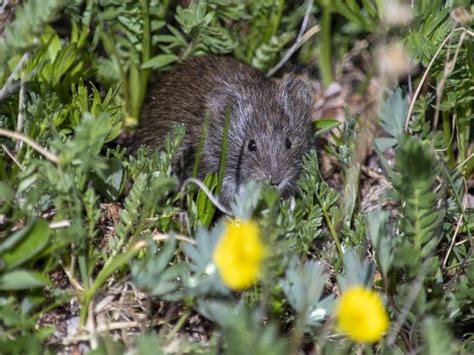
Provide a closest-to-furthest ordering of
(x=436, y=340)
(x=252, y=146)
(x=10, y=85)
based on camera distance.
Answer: (x=436, y=340) → (x=10, y=85) → (x=252, y=146)

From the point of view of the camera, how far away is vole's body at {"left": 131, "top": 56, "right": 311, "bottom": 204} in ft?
18.3

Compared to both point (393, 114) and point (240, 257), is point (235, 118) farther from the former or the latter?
point (240, 257)

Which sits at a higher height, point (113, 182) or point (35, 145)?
point (35, 145)

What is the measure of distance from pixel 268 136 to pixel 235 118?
0.83ft

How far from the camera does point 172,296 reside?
3.63 m

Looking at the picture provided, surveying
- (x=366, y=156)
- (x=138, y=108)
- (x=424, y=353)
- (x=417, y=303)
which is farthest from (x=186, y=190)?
(x=424, y=353)

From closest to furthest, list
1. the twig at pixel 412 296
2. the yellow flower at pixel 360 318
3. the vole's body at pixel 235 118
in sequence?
the yellow flower at pixel 360 318 → the twig at pixel 412 296 → the vole's body at pixel 235 118

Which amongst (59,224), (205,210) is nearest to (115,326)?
(59,224)

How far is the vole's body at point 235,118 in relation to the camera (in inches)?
219

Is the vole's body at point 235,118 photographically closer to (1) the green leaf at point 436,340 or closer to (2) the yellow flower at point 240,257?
(1) the green leaf at point 436,340

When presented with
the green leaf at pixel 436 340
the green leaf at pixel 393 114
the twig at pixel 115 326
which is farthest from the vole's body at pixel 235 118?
the green leaf at pixel 436 340

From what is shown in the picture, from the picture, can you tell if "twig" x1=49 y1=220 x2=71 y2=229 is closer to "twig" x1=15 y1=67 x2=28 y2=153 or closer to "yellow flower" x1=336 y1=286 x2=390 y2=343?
"twig" x1=15 y1=67 x2=28 y2=153

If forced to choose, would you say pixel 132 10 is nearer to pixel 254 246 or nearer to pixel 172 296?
pixel 172 296

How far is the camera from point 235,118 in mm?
5688
